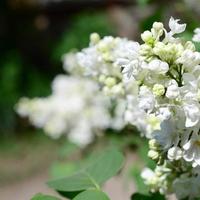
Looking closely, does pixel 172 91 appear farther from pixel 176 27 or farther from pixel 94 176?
pixel 94 176

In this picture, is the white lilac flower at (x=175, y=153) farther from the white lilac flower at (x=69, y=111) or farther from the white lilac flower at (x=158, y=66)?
the white lilac flower at (x=69, y=111)

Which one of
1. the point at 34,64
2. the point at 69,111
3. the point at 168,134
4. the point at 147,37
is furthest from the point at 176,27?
the point at 34,64

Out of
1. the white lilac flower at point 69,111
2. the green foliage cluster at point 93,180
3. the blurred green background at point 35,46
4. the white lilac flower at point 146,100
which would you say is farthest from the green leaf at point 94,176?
the blurred green background at point 35,46

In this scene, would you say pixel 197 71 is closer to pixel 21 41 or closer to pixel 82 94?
pixel 82 94

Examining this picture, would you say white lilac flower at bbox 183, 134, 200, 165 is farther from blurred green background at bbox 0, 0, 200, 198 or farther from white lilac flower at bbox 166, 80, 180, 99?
blurred green background at bbox 0, 0, 200, 198

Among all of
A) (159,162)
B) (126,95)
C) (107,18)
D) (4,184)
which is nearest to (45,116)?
(126,95)

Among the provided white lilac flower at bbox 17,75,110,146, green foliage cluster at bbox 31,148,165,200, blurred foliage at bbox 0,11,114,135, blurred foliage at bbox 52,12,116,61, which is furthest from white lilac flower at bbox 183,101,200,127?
blurred foliage at bbox 0,11,114,135
